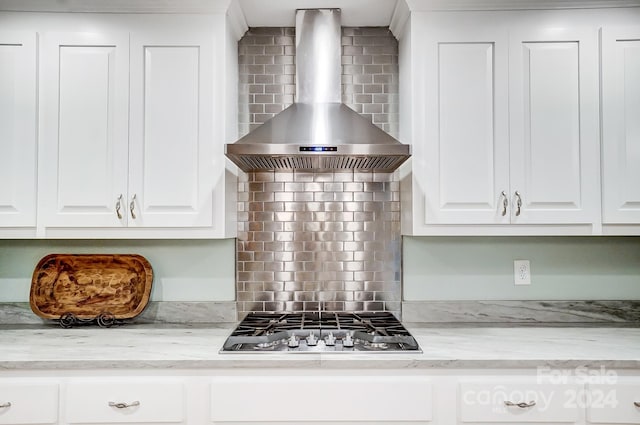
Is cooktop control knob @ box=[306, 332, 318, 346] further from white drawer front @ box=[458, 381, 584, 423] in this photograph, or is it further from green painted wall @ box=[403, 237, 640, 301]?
green painted wall @ box=[403, 237, 640, 301]

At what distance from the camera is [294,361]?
1536 mm

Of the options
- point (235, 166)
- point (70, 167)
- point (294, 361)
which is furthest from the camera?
point (235, 166)

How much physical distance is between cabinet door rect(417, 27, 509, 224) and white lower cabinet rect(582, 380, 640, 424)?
720mm

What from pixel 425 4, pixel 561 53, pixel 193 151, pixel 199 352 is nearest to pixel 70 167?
pixel 193 151

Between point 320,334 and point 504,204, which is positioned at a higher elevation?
point 504,204

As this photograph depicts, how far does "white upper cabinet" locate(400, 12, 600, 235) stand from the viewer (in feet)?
6.13

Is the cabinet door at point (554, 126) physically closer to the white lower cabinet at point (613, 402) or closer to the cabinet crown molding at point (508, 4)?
the cabinet crown molding at point (508, 4)

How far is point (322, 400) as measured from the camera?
60.3 inches

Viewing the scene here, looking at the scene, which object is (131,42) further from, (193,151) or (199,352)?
(199,352)

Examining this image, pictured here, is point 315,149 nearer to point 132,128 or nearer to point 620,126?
point 132,128

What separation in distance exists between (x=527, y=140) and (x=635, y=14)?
747 mm

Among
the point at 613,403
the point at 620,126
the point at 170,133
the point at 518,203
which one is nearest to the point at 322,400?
the point at 613,403

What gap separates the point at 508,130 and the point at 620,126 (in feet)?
1.61

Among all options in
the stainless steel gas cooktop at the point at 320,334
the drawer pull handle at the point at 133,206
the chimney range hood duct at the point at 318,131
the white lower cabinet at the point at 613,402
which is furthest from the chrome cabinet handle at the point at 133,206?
the white lower cabinet at the point at 613,402
